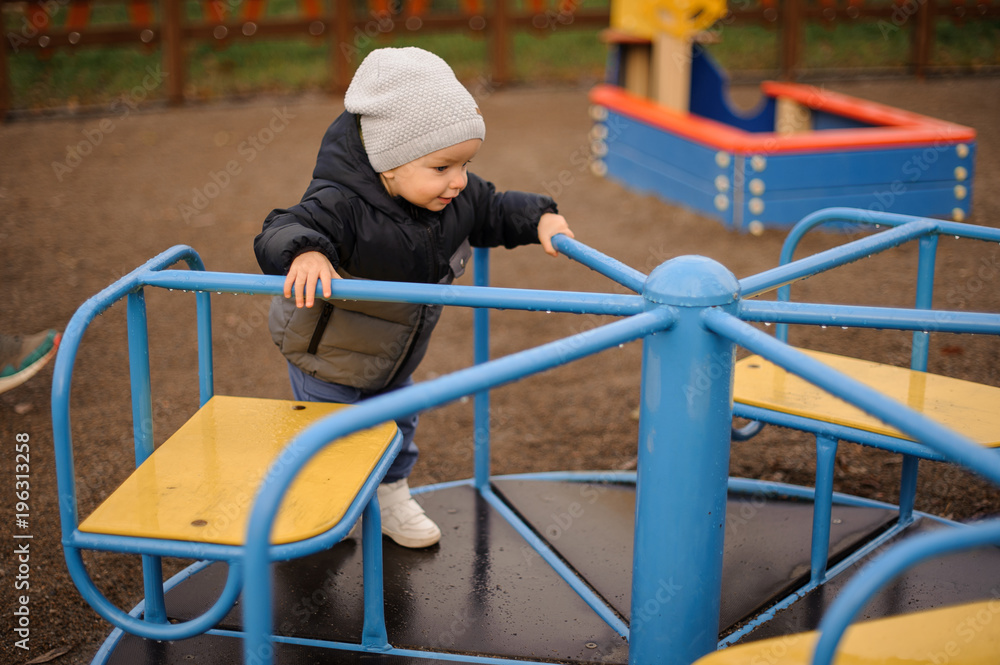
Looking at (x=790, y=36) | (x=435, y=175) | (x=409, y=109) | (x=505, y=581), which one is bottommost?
(x=505, y=581)

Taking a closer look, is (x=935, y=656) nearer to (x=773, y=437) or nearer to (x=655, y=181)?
(x=773, y=437)

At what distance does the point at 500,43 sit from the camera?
852 centimetres

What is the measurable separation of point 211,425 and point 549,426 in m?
1.57

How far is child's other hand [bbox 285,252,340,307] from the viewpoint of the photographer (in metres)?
1.52

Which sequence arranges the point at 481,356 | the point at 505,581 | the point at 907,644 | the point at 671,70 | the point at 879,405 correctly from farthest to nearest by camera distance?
the point at 671,70 < the point at 481,356 < the point at 505,581 < the point at 907,644 < the point at 879,405

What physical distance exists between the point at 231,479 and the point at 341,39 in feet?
23.8

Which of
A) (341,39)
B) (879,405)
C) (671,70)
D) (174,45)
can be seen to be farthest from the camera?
(341,39)

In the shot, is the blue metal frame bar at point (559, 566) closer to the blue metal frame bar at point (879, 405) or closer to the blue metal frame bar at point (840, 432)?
the blue metal frame bar at point (840, 432)

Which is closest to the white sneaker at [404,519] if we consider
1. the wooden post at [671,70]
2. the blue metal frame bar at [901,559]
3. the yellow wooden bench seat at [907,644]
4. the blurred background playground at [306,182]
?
the blurred background playground at [306,182]

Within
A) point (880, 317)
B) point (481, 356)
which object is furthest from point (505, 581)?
point (880, 317)

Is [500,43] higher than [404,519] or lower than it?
higher

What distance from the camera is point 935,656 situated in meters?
1.21

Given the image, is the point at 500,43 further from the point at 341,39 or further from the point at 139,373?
the point at 139,373

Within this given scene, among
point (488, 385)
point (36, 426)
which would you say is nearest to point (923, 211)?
point (36, 426)
